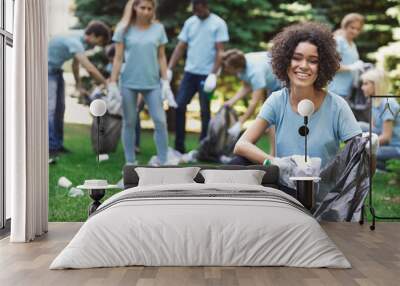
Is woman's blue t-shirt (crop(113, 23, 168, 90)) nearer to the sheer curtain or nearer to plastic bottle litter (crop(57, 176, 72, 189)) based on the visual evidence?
plastic bottle litter (crop(57, 176, 72, 189))

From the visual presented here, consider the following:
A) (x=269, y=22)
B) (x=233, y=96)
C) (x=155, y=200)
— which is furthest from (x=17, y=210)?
(x=269, y=22)

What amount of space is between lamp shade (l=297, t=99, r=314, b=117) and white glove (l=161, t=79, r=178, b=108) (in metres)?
1.64

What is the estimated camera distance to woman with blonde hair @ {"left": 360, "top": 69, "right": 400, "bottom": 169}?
26.1ft

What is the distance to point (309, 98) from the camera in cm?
779

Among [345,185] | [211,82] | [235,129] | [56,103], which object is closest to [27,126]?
[56,103]

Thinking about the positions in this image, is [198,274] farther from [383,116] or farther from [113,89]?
[383,116]

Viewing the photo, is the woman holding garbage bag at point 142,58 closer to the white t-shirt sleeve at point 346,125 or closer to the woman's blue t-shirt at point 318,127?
the woman's blue t-shirt at point 318,127

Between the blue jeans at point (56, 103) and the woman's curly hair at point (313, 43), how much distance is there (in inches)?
104

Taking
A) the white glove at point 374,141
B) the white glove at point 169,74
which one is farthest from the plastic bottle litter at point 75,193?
the white glove at point 374,141

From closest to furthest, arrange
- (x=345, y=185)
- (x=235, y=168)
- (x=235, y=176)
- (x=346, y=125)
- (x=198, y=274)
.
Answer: (x=198, y=274) → (x=235, y=176) → (x=235, y=168) → (x=345, y=185) → (x=346, y=125)

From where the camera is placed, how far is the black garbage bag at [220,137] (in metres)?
8.11

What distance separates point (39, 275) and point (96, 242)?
46cm

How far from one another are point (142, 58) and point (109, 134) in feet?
3.36

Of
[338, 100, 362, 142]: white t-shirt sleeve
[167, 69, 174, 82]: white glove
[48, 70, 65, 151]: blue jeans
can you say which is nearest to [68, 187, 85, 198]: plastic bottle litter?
[48, 70, 65, 151]: blue jeans
